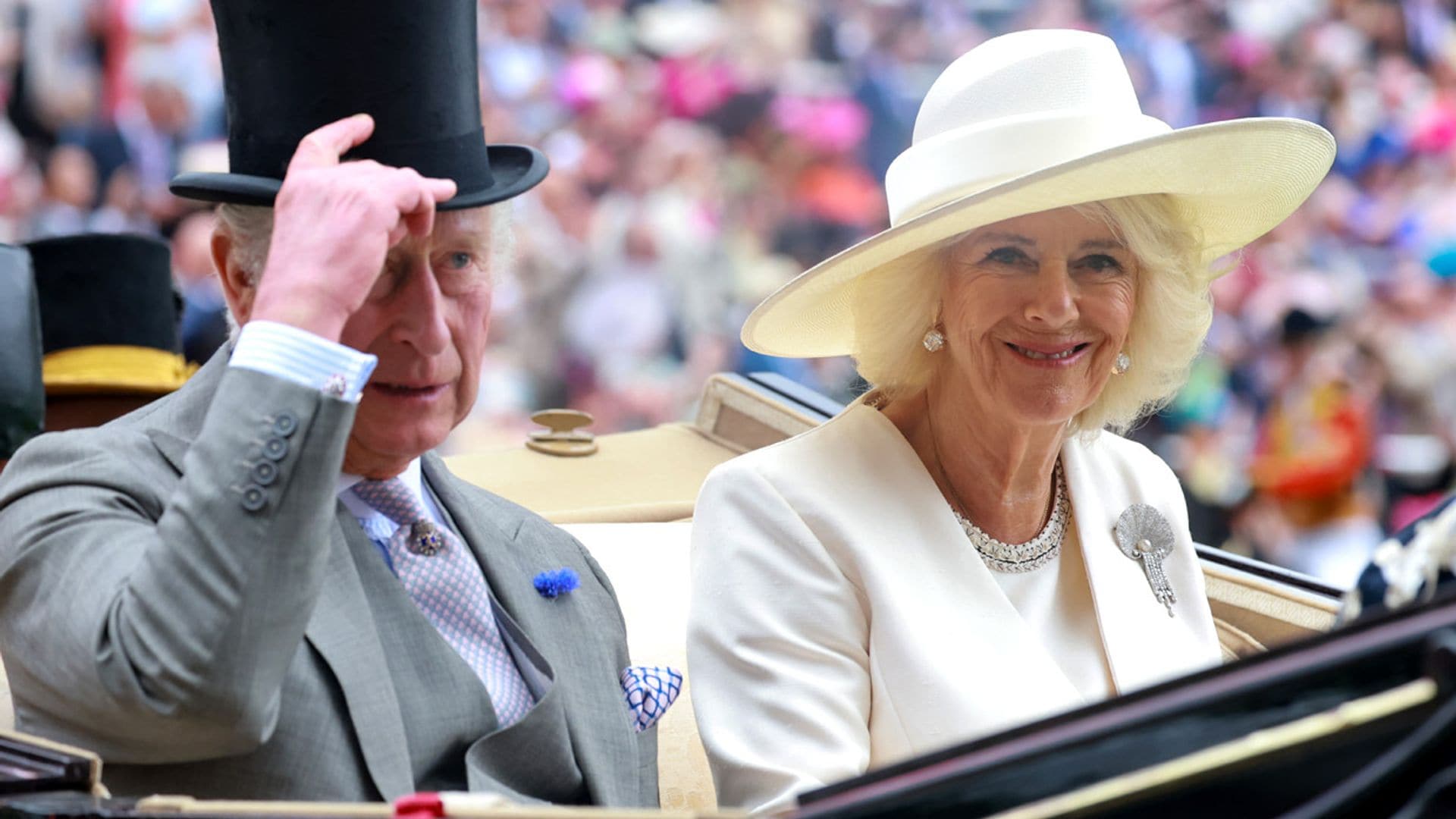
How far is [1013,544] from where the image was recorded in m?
2.06

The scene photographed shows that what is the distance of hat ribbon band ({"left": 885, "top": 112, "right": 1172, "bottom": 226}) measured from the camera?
6.34ft

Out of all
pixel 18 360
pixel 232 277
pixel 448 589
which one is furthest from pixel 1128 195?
pixel 18 360

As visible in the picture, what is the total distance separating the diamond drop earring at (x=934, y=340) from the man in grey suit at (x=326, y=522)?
1.74 feet

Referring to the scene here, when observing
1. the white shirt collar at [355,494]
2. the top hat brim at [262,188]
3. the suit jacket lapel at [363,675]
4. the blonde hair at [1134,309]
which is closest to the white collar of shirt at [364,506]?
the white shirt collar at [355,494]

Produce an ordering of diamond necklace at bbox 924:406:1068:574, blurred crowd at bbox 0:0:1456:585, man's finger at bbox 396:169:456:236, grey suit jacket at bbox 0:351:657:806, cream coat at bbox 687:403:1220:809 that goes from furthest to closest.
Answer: blurred crowd at bbox 0:0:1456:585 → diamond necklace at bbox 924:406:1068:574 → cream coat at bbox 687:403:1220:809 → man's finger at bbox 396:169:456:236 → grey suit jacket at bbox 0:351:657:806

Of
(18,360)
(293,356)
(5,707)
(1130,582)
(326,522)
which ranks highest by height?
(293,356)

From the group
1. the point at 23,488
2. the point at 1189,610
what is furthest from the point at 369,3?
the point at 1189,610

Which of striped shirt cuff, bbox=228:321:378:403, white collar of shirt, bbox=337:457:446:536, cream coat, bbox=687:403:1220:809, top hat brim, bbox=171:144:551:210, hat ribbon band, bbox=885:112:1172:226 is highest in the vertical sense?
hat ribbon band, bbox=885:112:1172:226

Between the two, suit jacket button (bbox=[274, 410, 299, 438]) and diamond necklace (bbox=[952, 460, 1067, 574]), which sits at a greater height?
suit jacket button (bbox=[274, 410, 299, 438])

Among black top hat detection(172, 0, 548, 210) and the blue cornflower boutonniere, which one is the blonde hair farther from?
black top hat detection(172, 0, 548, 210)

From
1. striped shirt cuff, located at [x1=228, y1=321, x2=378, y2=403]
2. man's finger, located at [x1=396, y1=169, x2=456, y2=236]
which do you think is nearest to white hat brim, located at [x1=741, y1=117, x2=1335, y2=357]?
man's finger, located at [x1=396, y1=169, x2=456, y2=236]

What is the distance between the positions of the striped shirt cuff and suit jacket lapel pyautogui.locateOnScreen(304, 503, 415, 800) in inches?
8.5

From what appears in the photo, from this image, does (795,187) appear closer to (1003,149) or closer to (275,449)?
(1003,149)

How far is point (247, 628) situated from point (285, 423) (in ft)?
0.53
